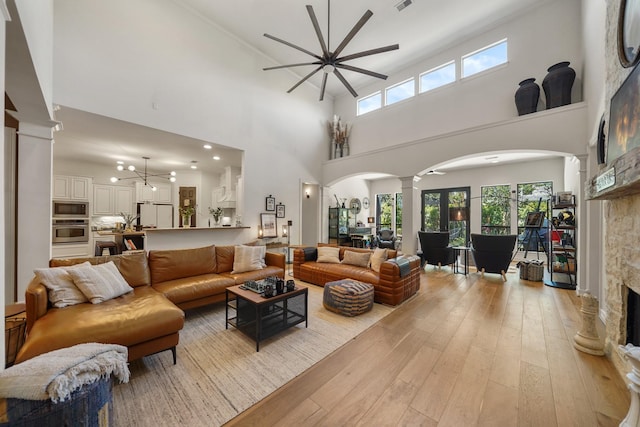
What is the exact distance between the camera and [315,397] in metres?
1.74

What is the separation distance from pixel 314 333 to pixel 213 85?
538 centimetres

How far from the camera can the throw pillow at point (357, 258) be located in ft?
14.1

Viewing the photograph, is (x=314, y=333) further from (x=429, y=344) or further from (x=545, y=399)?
(x=545, y=399)

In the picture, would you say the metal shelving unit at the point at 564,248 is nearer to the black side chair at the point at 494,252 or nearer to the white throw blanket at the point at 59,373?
the black side chair at the point at 494,252

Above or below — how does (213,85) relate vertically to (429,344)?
above

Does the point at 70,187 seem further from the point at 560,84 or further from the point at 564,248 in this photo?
the point at 564,248

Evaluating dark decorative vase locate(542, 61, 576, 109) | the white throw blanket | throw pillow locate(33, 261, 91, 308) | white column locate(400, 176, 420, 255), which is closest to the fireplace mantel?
dark decorative vase locate(542, 61, 576, 109)

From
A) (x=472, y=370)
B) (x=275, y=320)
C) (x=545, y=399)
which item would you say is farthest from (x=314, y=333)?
(x=545, y=399)

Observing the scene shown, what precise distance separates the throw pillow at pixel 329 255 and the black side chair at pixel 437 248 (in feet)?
7.61

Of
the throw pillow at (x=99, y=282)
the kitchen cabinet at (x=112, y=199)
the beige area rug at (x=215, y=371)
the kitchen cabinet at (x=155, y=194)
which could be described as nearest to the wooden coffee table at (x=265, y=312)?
the beige area rug at (x=215, y=371)

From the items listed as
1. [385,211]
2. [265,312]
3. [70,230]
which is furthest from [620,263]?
[70,230]

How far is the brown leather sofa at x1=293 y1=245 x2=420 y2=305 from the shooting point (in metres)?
3.50

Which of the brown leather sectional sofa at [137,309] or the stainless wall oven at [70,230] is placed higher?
the stainless wall oven at [70,230]

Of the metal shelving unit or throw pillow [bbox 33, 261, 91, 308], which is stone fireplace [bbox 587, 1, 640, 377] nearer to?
the metal shelving unit
